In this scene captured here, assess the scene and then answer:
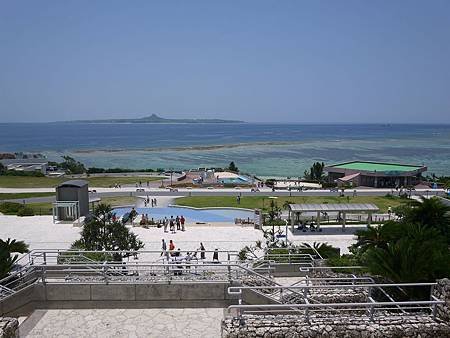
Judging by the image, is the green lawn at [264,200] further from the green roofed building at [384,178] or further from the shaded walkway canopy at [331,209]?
the green roofed building at [384,178]

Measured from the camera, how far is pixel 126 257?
19.7 meters

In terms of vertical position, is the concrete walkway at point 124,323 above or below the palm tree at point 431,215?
below

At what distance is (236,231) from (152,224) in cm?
650

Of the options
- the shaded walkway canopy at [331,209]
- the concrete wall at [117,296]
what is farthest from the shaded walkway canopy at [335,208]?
the concrete wall at [117,296]

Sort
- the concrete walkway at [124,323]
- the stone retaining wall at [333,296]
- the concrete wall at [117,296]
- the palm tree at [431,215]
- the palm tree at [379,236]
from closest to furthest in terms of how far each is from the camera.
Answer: the concrete walkway at [124,323] < the stone retaining wall at [333,296] < the concrete wall at [117,296] < the palm tree at [379,236] < the palm tree at [431,215]

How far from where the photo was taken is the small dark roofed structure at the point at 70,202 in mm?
29594

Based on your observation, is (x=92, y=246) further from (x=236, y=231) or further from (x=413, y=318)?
(x=413, y=318)

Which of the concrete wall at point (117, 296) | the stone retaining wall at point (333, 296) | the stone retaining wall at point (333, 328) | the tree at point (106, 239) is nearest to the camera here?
the stone retaining wall at point (333, 328)

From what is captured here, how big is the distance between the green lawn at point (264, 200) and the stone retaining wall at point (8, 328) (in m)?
28.8

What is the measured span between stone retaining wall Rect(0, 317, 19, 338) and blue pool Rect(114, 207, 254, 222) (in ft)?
80.6

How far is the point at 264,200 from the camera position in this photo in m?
39.8

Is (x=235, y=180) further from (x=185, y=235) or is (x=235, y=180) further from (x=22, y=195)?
(x=185, y=235)

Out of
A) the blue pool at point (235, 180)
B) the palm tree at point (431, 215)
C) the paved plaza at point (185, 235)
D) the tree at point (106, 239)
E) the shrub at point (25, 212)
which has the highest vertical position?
the palm tree at point (431, 215)

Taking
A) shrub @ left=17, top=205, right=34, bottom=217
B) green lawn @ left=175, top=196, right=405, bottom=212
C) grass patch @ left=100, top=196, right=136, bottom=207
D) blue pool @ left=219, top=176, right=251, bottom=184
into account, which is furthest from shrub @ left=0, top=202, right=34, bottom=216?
blue pool @ left=219, top=176, right=251, bottom=184
